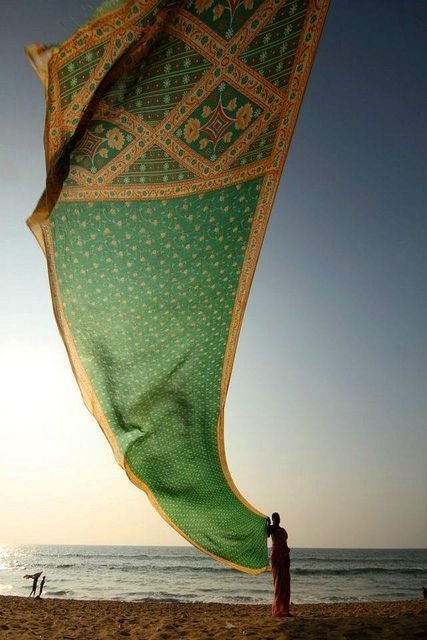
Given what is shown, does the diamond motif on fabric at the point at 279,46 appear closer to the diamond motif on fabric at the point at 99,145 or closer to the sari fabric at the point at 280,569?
the diamond motif on fabric at the point at 99,145

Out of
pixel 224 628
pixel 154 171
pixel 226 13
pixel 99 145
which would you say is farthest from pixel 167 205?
pixel 224 628

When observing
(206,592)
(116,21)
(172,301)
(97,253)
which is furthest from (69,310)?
(206,592)

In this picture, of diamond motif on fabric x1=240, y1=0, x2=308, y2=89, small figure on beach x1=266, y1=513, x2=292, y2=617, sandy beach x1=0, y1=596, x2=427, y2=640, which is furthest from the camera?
small figure on beach x1=266, y1=513, x2=292, y2=617

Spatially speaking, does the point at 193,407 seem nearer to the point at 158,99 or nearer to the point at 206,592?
the point at 158,99

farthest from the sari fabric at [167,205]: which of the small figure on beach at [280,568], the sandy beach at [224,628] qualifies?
the small figure on beach at [280,568]

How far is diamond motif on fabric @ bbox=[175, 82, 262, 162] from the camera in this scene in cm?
236

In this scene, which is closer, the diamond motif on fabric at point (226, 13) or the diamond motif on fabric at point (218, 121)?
the diamond motif on fabric at point (226, 13)

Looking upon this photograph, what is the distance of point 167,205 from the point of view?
2422 mm

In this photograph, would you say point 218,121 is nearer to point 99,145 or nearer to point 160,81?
point 160,81

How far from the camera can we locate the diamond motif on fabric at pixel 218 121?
7.75 ft

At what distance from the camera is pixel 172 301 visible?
251cm

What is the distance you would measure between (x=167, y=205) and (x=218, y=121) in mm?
483

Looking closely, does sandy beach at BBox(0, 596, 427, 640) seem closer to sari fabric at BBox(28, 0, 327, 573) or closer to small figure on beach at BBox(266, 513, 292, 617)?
small figure on beach at BBox(266, 513, 292, 617)

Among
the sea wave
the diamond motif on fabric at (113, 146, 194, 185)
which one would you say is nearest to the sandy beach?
the diamond motif on fabric at (113, 146, 194, 185)
